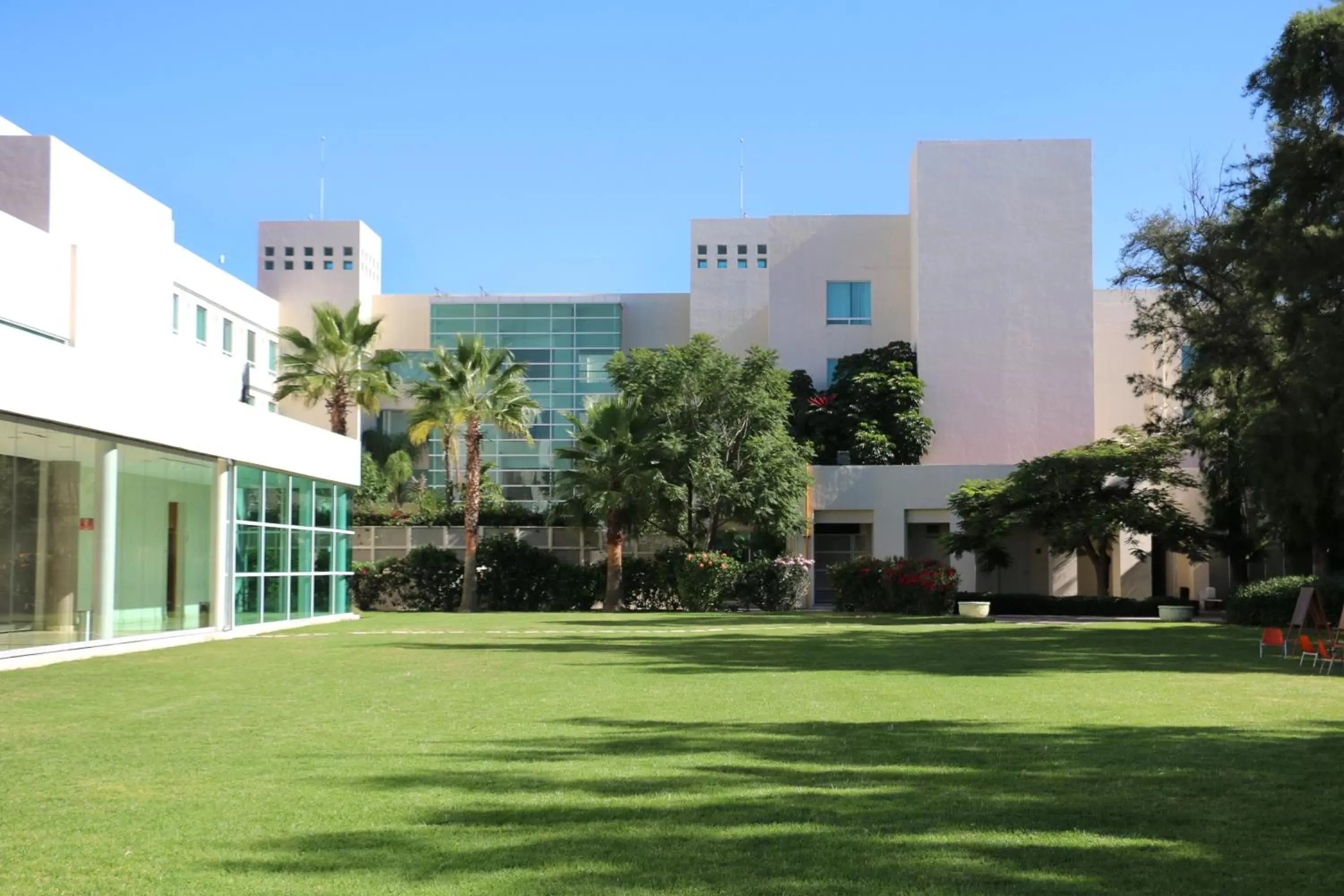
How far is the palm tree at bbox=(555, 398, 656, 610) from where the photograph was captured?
41.5 metres

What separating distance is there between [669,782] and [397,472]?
47.3m

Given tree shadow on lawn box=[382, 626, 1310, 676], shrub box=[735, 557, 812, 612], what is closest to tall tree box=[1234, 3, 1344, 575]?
tree shadow on lawn box=[382, 626, 1310, 676]

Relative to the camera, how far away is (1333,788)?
337 inches

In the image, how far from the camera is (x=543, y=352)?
2308 inches

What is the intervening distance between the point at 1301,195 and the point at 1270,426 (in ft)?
25.8

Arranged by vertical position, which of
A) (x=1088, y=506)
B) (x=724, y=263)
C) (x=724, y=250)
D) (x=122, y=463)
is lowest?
(x=1088, y=506)

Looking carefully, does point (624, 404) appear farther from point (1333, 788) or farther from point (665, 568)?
point (1333, 788)

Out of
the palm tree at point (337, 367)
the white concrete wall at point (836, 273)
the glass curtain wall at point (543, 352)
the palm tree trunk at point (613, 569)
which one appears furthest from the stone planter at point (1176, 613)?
the glass curtain wall at point (543, 352)

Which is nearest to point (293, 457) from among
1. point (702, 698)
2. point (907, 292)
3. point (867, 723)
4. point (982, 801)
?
point (702, 698)

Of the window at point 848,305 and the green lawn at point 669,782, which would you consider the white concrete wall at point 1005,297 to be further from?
the green lawn at point 669,782

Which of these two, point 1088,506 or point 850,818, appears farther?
point 1088,506

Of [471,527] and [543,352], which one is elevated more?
[543,352]

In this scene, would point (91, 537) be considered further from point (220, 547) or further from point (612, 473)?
point (612, 473)

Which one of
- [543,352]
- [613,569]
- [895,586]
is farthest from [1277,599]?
[543,352]
